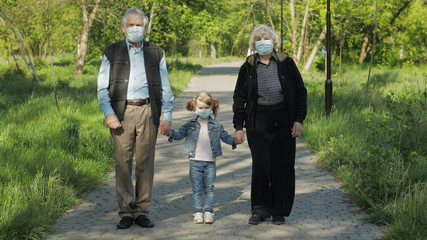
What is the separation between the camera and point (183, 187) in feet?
23.8

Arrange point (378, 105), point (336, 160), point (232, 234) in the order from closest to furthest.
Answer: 1. point (232, 234)
2. point (336, 160)
3. point (378, 105)

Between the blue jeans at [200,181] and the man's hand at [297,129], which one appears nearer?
the man's hand at [297,129]

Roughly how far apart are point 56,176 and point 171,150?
13.1 feet

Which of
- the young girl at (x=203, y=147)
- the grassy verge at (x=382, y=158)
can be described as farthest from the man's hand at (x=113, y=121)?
the grassy verge at (x=382, y=158)

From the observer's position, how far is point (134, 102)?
17.6 feet

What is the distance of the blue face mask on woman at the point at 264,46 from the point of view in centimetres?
533

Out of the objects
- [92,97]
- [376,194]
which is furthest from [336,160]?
[92,97]

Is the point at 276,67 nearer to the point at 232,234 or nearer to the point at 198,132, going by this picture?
the point at 198,132

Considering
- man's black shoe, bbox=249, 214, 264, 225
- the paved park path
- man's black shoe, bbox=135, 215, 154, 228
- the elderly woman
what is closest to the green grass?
the paved park path

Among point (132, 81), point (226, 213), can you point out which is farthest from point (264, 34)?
point (226, 213)

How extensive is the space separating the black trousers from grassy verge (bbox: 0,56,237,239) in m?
1.94

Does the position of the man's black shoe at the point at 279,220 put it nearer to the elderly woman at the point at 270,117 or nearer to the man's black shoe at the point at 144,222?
the elderly woman at the point at 270,117

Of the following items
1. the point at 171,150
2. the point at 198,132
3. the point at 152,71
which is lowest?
the point at 171,150

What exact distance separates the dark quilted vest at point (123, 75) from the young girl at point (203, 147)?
382 mm
